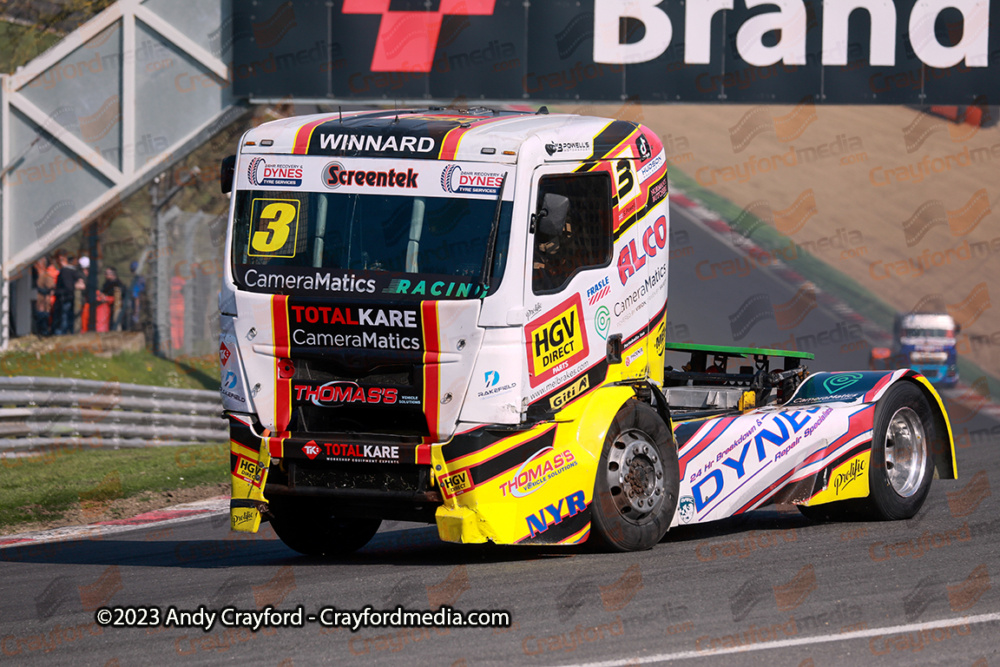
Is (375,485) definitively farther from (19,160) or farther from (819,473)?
(19,160)

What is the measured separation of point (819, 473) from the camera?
987cm

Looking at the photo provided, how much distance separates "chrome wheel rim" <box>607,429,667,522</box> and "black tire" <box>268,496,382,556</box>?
179 centimetres

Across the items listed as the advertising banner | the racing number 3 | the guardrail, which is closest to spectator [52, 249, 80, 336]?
the advertising banner

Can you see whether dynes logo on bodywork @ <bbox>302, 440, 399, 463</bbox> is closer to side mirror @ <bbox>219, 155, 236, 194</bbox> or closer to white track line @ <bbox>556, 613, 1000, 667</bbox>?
side mirror @ <bbox>219, 155, 236, 194</bbox>

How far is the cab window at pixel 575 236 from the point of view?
8102 mm

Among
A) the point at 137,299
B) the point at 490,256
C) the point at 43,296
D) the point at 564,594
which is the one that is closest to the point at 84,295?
the point at 43,296

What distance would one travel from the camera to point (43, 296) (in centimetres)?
2408

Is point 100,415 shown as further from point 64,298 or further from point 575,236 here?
point 575,236

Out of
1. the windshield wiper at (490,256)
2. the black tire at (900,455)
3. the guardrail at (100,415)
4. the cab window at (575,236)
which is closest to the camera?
the windshield wiper at (490,256)

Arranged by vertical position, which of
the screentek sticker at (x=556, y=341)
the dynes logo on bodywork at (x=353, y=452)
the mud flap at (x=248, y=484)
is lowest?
the mud flap at (x=248, y=484)

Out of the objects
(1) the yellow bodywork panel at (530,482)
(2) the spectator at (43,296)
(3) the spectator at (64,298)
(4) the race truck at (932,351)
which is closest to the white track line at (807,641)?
(1) the yellow bodywork panel at (530,482)

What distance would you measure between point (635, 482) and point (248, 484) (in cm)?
241

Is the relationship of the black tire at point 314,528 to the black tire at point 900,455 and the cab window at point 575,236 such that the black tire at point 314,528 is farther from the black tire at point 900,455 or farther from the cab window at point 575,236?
the black tire at point 900,455

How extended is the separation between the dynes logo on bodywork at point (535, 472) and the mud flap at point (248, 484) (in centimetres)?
151
